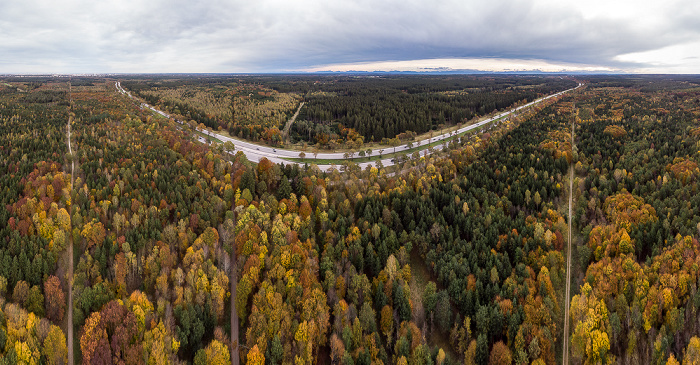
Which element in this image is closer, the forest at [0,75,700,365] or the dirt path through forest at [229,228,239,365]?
the forest at [0,75,700,365]

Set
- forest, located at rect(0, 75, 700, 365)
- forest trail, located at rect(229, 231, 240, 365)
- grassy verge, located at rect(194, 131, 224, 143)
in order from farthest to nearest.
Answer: grassy verge, located at rect(194, 131, 224, 143), forest trail, located at rect(229, 231, 240, 365), forest, located at rect(0, 75, 700, 365)

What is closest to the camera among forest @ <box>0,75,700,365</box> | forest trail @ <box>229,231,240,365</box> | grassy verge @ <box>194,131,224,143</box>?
forest @ <box>0,75,700,365</box>

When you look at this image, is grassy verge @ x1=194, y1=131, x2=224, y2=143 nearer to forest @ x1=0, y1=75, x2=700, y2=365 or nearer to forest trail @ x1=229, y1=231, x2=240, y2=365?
forest @ x1=0, y1=75, x2=700, y2=365

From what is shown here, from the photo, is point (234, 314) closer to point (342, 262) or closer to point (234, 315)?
point (234, 315)

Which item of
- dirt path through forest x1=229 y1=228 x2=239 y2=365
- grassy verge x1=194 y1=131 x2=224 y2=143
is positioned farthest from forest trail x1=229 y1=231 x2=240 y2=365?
grassy verge x1=194 y1=131 x2=224 y2=143

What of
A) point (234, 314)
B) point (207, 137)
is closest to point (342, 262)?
point (234, 314)

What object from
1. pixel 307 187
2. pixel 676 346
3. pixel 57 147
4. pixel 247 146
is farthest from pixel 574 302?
pixel 57 147

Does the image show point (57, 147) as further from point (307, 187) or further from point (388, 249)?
point (388, 249)

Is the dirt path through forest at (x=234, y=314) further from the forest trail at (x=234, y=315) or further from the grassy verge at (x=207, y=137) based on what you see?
the grassy verge at (x=207, y=137)

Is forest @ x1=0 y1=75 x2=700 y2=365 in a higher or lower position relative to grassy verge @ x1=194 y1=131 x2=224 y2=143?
lower

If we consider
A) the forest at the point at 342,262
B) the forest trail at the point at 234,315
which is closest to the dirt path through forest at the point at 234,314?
the forest trail at the point at 234,315
